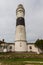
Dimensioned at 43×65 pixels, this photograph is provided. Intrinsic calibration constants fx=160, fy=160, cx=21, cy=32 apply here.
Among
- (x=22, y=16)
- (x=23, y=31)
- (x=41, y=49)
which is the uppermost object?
(x=22, y=16)

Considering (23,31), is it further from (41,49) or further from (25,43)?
(41,49)

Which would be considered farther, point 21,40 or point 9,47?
point 9,47

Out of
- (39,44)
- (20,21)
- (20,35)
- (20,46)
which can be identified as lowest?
(20,46)

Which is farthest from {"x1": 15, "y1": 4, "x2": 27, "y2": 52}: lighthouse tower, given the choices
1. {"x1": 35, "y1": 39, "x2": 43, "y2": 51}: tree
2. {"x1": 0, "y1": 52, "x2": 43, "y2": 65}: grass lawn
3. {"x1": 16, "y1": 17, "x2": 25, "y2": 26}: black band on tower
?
{"x1": 0, "y1": 52, "x2": 43, "y2": 65}: grass lawn

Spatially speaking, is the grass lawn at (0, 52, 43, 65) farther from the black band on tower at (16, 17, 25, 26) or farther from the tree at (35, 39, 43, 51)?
the tree at (35, 39, 43, 51)

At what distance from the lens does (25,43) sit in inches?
1896

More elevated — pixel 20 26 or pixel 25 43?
pixel 20 26

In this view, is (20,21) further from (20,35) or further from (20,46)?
(20,46)

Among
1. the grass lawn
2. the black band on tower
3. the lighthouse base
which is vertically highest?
the black band on tower

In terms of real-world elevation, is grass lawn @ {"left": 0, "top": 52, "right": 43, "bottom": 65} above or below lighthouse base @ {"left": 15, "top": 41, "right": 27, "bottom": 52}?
below

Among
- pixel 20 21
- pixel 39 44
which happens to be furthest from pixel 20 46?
pixel 20 21

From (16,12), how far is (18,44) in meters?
10.4

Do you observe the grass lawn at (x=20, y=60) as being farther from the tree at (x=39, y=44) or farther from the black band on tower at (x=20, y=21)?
the tree at (x=39, y=44)

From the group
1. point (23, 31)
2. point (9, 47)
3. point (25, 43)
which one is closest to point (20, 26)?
point (23, 31)
